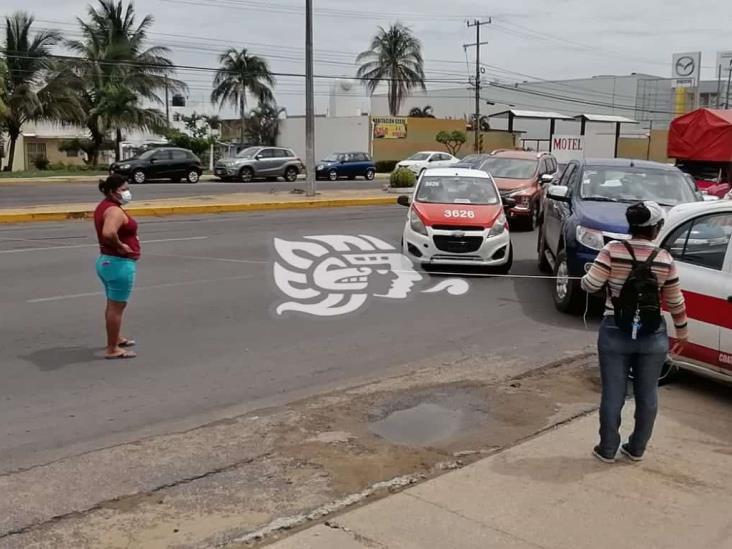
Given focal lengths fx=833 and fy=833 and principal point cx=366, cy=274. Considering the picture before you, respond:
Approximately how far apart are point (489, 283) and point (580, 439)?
6.51 meters

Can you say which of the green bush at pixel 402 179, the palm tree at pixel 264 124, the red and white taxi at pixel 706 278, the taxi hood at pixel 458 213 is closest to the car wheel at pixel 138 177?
the green bush at pixel 402 179

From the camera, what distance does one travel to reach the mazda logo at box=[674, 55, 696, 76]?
286ft

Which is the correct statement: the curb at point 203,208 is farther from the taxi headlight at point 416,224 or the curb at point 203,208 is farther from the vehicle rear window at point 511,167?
the taxi headlight at point 416,224

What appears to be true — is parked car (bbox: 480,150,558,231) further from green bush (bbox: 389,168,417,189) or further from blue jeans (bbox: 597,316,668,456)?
blue jeans (bbox: 597,316,668,456)

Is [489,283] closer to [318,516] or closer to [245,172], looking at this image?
[318,516]

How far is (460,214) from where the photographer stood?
12492 mm

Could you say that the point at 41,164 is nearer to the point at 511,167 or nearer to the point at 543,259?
the point at 511,167

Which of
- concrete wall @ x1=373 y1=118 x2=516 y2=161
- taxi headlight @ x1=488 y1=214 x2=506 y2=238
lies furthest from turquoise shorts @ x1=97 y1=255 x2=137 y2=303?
concrete wall @ x1=373 y1=118 x2=516 y2=161

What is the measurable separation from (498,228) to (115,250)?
6618 millimetres

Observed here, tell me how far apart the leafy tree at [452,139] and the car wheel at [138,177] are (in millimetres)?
28570

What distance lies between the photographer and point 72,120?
43156mm

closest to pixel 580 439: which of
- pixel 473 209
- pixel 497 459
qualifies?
pixel 497 459

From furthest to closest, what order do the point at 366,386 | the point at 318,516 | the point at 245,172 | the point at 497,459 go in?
A: the point at 245,172 < the point at 366,386 < the point at 497,459 < the point at 318,516

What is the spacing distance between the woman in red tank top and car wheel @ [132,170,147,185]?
29.0 meters
